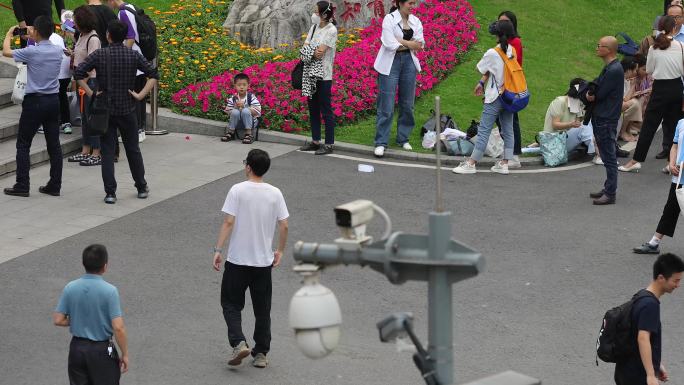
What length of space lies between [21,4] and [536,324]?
10.1m

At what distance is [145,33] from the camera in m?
15.0

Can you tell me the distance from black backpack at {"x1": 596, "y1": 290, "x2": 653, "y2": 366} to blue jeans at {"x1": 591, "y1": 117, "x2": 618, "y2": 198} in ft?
19.8

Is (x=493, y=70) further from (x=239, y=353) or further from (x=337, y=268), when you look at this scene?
(x=239, y=353)

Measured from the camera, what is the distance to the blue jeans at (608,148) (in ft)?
44.2

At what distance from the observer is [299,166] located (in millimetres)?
14844

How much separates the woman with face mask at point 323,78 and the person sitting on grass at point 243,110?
0.78 m

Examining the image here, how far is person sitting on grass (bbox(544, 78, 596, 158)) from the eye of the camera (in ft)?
50.0

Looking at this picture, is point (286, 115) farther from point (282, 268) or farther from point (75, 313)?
point (75, 313)

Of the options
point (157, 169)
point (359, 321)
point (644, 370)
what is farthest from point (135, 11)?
point (644, 370)

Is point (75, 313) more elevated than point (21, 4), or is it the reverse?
point (21, 4)

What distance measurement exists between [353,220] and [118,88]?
8.40m

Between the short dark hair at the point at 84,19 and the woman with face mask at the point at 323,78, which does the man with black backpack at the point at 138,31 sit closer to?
the short dark hair at the point at 84,19

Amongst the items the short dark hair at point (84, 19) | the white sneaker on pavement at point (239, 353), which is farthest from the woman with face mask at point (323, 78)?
the white sneaker on pavement at point (239, 353)

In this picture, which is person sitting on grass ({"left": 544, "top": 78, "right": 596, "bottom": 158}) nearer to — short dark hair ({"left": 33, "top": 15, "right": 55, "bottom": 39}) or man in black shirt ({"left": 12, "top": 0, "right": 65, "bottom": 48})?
short dark hair ({"left": 33, "top": 15, "right": 55, "bottom": 39})
